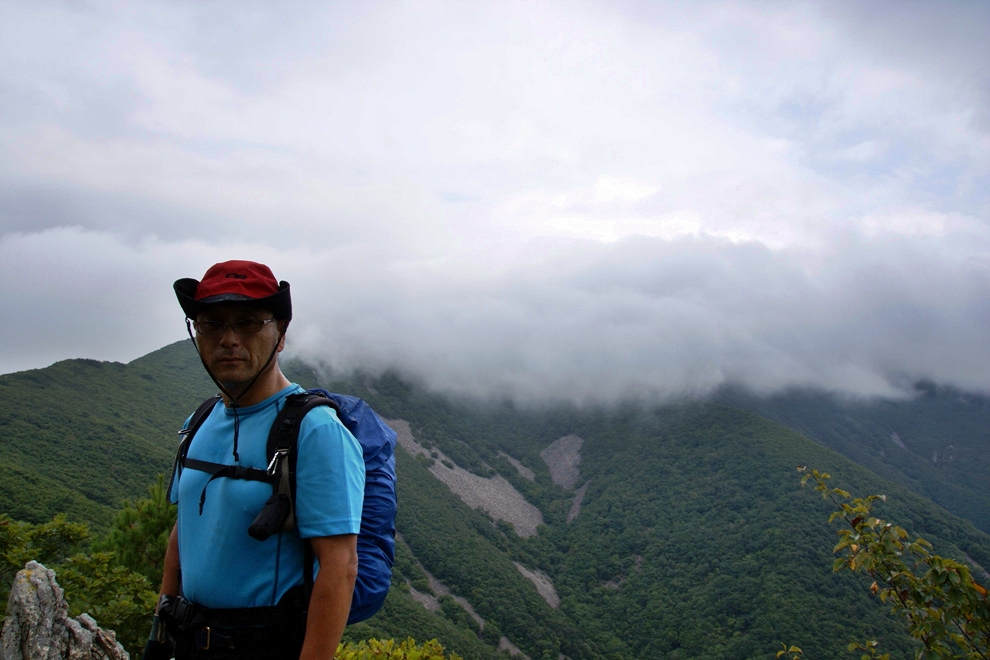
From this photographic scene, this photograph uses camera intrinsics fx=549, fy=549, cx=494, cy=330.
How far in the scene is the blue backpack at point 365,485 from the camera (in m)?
2.70

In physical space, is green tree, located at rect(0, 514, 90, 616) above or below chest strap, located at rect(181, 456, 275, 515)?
below

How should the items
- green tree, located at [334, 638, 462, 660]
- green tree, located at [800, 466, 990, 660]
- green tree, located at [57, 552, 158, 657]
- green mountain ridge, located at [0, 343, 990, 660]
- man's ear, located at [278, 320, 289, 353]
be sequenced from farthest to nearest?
1. green mountain ridge, located at [0, 343, 990, 660]
2. green tree, located at [57, 552, 158, 657]
3. green tree, located at [334, 638, 462, 660]
4. green tree, located at [800, 466, 990, 660]
5. man's ear, located at [278, 320, 289, 353]

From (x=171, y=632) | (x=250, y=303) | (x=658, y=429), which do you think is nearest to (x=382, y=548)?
(x=171, y=632)

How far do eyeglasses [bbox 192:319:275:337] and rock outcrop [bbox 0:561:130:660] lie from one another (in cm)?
331

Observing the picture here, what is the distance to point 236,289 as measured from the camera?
3.05 metres

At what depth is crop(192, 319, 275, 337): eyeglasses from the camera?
123 inches

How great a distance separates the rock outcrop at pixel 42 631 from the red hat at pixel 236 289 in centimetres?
334

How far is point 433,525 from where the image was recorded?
10744 cm

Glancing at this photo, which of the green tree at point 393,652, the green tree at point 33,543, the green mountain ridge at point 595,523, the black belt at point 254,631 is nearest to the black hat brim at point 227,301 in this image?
the black belt at point 254,631

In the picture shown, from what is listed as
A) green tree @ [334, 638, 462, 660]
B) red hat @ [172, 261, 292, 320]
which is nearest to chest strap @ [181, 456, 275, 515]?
red hat @ [172, 261, 292, 320]

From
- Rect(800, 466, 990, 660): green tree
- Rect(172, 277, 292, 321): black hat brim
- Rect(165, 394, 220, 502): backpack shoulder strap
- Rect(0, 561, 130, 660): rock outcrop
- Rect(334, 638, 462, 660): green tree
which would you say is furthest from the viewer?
Rect(334, 638, 462, 660): green tree

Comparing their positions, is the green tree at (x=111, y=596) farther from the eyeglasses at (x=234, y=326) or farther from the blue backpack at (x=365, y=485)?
the eyeglasses at (x=234, y=326)

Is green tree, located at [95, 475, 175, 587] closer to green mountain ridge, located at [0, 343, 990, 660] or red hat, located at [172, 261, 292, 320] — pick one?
red hat, located at [172, 261, 292, 320]

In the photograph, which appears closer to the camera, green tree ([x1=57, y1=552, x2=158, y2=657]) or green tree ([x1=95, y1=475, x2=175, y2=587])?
green tree ([x1=57, y1=552, x2=158, y2=657])
